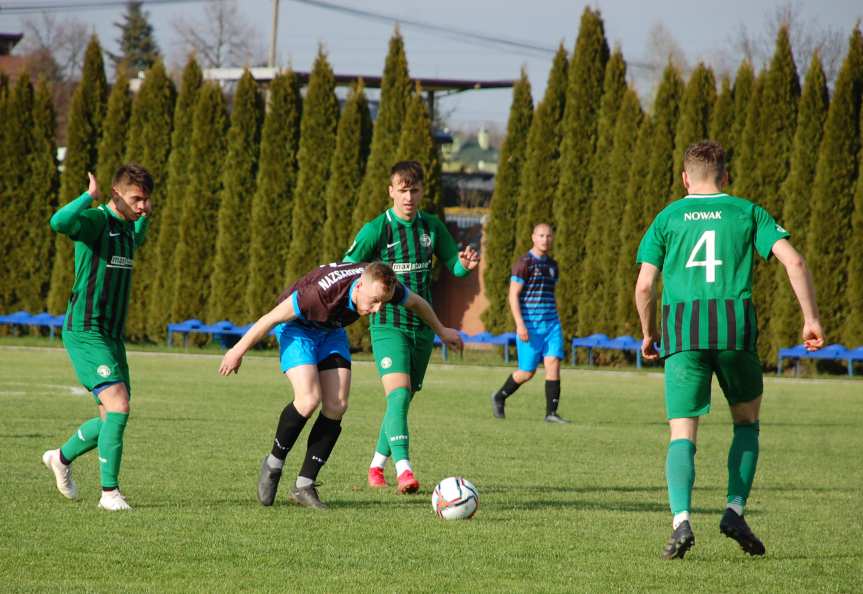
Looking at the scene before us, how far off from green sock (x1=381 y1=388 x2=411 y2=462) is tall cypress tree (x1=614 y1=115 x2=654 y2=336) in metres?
18.2

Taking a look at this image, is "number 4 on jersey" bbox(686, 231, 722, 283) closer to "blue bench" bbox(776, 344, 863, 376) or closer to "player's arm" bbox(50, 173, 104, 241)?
"player's arm" bbox(50, 173, 104, 241)

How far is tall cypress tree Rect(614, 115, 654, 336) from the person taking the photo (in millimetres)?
26531

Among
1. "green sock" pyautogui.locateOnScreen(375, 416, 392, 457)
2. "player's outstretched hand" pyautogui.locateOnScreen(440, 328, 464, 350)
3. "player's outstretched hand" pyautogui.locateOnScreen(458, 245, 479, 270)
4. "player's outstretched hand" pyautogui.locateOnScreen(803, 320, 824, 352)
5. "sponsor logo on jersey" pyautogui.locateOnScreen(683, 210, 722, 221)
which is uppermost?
"sponsor logo on jersey" pyautogui.locateOnScreen(683, 210, 722, 221)

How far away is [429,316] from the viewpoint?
25.5ft

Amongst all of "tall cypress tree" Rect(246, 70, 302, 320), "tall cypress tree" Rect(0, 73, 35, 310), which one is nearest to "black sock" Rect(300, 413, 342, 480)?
"tall cypress tree" Rect(246, 70, 302, 320)

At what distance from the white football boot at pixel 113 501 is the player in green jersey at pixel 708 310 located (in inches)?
129

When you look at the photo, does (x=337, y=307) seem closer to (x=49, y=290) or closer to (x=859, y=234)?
(x=859, y=234)

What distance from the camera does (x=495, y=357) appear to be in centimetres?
2839

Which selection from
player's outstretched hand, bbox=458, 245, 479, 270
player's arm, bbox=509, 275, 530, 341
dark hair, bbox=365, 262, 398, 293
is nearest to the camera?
dark hair, bbox=365, 262, 398, 293

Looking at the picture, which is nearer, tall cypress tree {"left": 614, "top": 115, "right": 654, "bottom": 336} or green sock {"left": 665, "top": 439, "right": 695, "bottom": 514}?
green sock {"left": 665, "top": 439, "right": 695, "bottom": 514}

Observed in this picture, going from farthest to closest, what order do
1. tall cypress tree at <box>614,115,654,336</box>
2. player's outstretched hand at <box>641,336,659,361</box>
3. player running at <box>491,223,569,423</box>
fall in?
tall cypress tree at <box>614,115,654,336</box>, player running at <box>491,223,569,423</box>, player's outstretched hand at <box>641,336,659,361</box>

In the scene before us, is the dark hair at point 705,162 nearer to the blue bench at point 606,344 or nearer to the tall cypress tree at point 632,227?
the blue bench at point 606,344

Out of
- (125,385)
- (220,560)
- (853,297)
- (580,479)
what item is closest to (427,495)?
(580,479)

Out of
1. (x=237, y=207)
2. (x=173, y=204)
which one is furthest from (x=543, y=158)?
(x=173, y=204)
